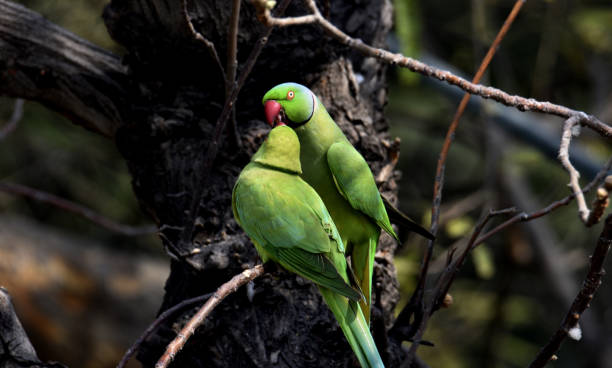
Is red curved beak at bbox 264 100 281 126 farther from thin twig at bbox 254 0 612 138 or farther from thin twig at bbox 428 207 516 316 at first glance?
thin twig at bbox 428 207 516 316

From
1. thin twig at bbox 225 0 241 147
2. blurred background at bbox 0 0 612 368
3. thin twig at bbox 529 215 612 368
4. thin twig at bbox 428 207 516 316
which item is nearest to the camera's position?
thin twig at bbox 529 215 612 368

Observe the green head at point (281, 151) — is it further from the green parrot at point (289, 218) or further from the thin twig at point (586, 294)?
the thin twig at point (586, 294)

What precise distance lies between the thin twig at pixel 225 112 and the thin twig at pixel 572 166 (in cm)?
66

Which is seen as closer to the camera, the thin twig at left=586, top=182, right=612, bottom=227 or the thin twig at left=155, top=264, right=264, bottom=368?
the thin twig at left=586, top=182, right=612, bottom=227

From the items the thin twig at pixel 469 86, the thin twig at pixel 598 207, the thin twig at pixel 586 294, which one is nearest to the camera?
the thin twig at pixel 598 207

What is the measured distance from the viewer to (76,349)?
480cm

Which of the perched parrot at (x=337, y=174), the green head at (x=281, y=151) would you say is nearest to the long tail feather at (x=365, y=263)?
the perched parrot at (x=337, y=174)

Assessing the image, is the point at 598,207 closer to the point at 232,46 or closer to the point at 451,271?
the point at 451,271

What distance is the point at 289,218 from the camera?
154 centimetres

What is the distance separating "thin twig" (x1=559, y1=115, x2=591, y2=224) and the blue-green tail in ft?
1.82

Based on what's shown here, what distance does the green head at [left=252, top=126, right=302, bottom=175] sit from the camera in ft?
5.06

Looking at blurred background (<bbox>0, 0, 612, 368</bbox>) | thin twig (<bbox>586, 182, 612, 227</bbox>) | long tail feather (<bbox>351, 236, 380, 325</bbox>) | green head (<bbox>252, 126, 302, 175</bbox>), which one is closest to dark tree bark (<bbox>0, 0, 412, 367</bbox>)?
long tail feather (<bbox>351, 236, 380, 325</bbox>)

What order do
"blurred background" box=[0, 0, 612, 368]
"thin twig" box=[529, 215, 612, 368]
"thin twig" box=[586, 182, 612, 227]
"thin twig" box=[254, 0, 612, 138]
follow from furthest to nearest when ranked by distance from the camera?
1. "blurred background" box=[0, 0, 612, 368]
2. "thin twig" box=[254, 0, 612, 138]
3. "thin twig" box=[529, 215, 612, 368]
4. "thin twig" box=[586, 182, 612, 227]

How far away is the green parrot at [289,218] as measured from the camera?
1513mm
